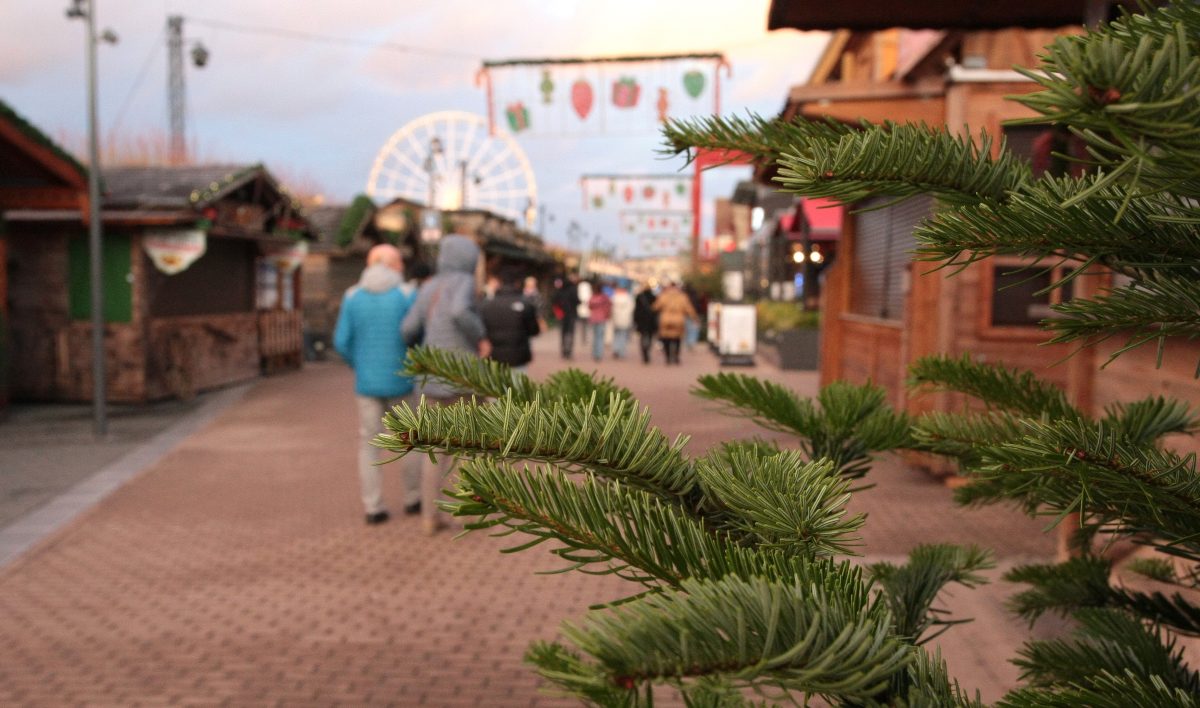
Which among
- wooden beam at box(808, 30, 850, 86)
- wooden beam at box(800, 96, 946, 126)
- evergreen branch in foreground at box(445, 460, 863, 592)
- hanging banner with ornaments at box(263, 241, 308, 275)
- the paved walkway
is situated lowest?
the paved walkway

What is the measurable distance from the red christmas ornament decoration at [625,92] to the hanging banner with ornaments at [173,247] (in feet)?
25.5

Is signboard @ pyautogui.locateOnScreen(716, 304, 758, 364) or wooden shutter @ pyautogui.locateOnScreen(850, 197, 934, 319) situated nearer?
wooden shutter @ pyautogui.locateOnScreen(850, 197, 934, 319)

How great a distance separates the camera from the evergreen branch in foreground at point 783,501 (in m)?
0.91

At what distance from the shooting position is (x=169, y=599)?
546 centimetres

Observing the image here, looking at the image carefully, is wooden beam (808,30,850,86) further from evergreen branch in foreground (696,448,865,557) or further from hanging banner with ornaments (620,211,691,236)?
hanging banner with ornaments (620,211,691,236)

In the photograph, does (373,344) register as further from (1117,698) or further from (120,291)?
(120,291)

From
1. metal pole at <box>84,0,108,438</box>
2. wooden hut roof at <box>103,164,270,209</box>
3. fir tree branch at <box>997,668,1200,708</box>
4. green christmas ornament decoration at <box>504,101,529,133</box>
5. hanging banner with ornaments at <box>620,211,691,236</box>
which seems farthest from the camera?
hanging banner with ornaments at <box>620,211,691,236</box>

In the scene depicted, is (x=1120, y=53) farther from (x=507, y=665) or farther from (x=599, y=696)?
(x=507, y=665)

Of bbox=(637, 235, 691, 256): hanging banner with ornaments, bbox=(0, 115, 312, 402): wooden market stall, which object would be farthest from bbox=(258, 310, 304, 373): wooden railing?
bbox=(637, 235, 691, 256): hanging banner with ornaments

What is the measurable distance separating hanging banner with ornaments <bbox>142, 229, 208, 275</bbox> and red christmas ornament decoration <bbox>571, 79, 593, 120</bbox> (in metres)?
7.31

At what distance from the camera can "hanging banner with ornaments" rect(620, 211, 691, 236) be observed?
156 ft

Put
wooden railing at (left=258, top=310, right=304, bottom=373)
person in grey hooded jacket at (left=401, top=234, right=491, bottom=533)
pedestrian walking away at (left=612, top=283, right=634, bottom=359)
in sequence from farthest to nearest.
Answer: pedestrian walking away at (left=612, top=283, right=634, bottom=359) → wooden railing at (left=258, top=310, right=304, bottom=373) → person in grey hooded jacket at (left=401, top=234, right=491, bottom=533)

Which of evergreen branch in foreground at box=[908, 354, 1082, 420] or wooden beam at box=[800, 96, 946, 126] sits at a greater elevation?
wooden beam at box=[800, 96, 946, 126]

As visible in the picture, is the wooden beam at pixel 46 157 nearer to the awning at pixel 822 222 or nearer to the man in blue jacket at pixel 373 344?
the man in blue jacket at pixel 373 344
